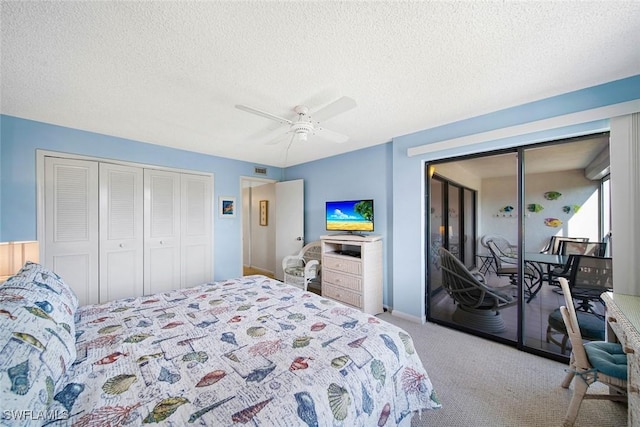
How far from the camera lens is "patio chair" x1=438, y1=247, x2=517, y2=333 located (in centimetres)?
261

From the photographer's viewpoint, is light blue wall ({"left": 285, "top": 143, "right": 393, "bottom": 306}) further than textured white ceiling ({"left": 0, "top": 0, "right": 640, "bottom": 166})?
Yes

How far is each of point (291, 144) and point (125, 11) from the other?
2.39m

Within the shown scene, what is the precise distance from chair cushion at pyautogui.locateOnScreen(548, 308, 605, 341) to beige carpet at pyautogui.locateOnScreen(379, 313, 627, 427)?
1.15 feet

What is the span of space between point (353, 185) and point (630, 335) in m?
3.08

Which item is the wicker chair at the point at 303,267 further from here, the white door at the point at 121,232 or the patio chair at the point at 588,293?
the patio chair at the point at 588,293

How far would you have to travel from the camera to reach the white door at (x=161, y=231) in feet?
11.1

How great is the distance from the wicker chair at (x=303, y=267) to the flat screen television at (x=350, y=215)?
21.8 inches

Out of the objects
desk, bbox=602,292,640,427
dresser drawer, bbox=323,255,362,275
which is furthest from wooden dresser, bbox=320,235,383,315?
desk, bbox=602,292,640,427

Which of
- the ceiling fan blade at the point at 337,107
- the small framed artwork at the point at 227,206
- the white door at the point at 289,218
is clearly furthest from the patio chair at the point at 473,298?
the small framed artwork at the point at 227,206

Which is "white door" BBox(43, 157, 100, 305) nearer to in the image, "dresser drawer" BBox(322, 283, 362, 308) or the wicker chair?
the wicker chair

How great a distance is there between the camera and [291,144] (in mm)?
3576

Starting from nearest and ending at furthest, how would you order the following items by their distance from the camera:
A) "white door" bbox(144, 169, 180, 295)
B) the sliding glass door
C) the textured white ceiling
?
A: the textured white ceiling
the sliding glass door
"white door" bbox(144, 169, 180, 295)

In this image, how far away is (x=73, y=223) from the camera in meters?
2.85

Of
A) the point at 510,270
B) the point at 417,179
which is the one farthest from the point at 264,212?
the point at 510,270
